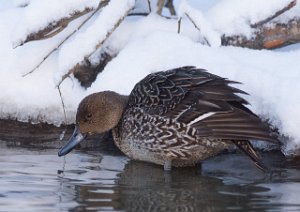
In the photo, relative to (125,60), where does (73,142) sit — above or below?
below

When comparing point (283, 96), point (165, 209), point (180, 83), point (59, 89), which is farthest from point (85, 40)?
point (165, 209)

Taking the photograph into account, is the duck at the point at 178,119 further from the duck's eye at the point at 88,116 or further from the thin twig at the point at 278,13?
the thin twig at the point at 278,13

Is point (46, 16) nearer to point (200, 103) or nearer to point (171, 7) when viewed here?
point (171, 7)

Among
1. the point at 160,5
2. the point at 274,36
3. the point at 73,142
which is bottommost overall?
the point at 73,142

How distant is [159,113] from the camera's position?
6.93m

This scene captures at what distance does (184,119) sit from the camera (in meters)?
6.80

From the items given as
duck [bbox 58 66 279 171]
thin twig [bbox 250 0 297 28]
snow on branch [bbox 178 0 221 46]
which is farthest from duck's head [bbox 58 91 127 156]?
thin twig [bbox 250 0 297 28]

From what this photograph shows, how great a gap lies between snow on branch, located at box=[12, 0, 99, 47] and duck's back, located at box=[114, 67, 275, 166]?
893 millimetres

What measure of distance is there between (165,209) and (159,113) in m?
1.43

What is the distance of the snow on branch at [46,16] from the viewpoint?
7.67m

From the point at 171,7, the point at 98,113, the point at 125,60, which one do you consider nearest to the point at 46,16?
the point at 125,60

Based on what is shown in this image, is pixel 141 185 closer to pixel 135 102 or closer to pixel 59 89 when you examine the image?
pixel 135 102

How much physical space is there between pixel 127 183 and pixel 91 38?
5.62 ft

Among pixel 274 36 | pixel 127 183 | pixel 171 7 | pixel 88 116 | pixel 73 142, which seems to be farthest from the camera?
pixel 171 7
